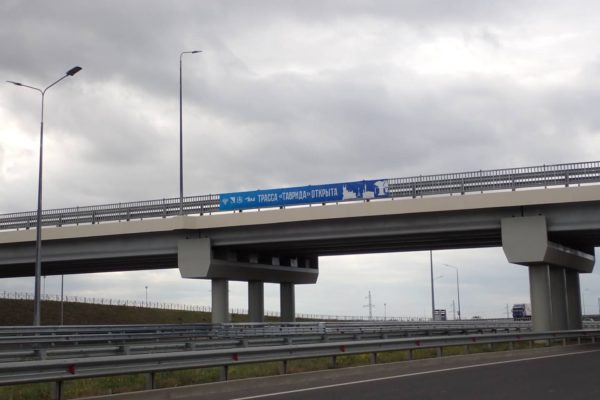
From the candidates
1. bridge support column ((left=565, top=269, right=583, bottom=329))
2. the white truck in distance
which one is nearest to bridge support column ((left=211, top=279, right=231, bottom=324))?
bridge support column ((left=565, top=269, right=583, bottom=329))

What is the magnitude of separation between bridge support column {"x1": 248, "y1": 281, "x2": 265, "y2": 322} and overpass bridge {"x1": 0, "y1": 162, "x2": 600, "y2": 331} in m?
0.07

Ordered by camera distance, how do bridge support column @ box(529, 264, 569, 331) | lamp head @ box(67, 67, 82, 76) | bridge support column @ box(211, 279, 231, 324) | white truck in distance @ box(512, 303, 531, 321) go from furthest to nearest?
white truck in distance @ box(512, 303, 531, 321), bridge support column @ box(211, 279, 231, 324), bridge support column @ box(529, 264, 569, 331), lamp head @ box(67, 67, 82, 76)

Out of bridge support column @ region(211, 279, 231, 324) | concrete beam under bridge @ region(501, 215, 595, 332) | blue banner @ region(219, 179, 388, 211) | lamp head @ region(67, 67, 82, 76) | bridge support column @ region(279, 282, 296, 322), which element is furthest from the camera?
bridge support column @ region(279, 282, 296, 322)

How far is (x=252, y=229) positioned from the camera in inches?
1750

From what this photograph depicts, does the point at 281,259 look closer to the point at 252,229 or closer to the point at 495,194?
the point at 252,229

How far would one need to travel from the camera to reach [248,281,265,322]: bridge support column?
168ft

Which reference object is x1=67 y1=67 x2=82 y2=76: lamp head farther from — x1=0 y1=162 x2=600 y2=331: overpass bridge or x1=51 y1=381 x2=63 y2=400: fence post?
x1=51 y1=381 x2=63 y2=400: fence post

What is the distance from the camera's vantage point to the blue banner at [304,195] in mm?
40812

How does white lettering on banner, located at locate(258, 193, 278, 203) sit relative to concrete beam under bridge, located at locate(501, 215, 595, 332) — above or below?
above

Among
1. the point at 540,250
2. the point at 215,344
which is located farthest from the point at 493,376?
the point at 540,250

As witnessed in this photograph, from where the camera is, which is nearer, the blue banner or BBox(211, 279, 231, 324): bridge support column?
the blue banner

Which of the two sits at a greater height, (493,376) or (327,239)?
(327,239)

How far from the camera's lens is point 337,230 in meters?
42.0

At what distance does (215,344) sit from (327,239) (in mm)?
18811
